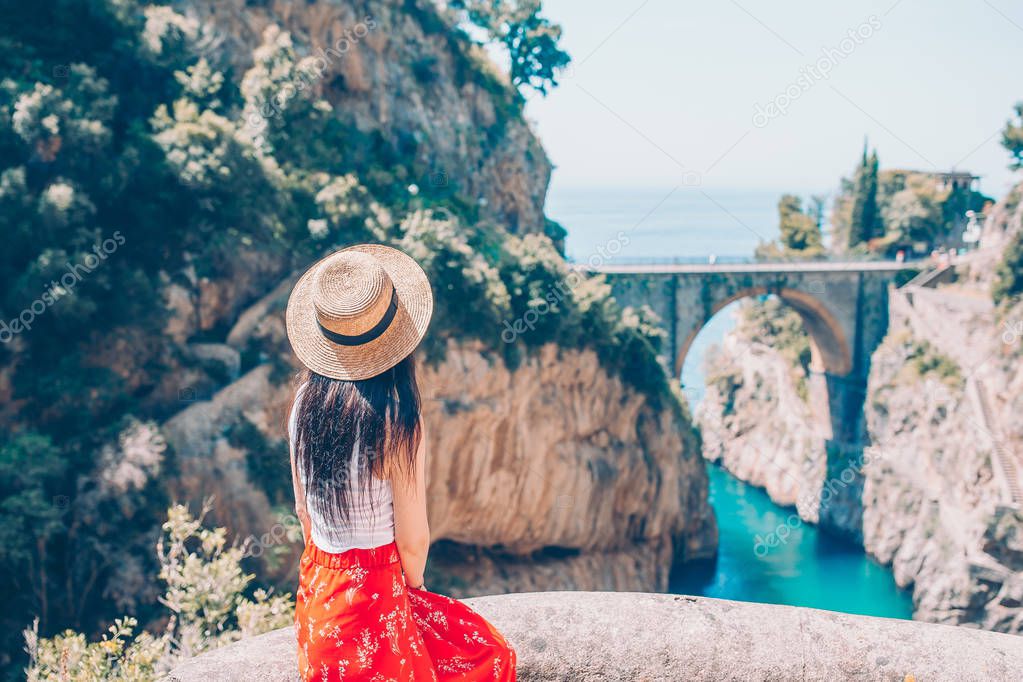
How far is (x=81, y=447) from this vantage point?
1467cm

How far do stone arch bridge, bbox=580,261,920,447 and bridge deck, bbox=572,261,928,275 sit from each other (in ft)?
0.11

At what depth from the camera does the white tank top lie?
10.3 ft

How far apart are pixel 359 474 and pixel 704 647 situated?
5.79 feet

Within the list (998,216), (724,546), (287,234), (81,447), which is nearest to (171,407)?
(81,447)

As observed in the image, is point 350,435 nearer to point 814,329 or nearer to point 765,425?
point 814,329

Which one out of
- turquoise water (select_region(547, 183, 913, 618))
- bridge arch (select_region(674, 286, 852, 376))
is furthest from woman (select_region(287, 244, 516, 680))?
bridge arch (select_region(674, 286, 852, 376))

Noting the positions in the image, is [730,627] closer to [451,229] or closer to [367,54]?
[451,229]

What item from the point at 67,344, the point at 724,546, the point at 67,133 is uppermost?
the point at 67,133

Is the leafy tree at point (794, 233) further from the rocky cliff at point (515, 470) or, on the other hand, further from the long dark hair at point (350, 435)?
the long dark hair at point (350, 435)

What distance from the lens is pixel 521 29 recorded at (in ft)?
86.6

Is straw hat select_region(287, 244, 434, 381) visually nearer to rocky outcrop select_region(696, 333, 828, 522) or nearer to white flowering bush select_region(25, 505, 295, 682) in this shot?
white flowering bush select_region(25, 505, 295, 682)

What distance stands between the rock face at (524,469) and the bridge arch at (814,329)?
651cm

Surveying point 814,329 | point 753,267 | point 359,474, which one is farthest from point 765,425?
point 359,474

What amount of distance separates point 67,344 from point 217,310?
2.85 m
